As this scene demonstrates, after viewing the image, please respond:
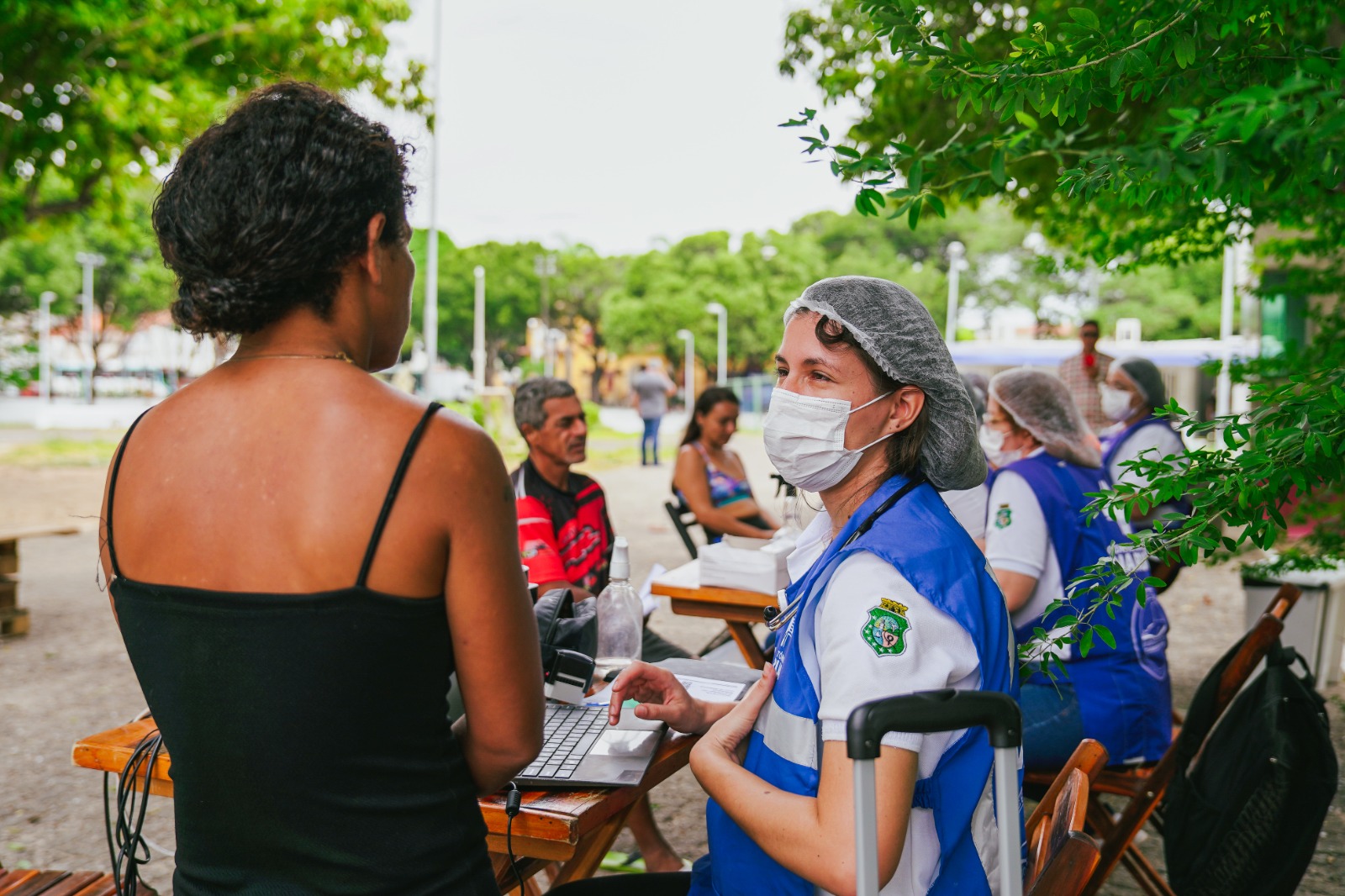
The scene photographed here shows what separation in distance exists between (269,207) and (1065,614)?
2.42 m

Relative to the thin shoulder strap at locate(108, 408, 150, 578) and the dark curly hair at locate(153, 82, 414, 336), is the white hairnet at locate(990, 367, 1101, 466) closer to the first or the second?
the dark curly hair at locate(153, 82, 414, 336)

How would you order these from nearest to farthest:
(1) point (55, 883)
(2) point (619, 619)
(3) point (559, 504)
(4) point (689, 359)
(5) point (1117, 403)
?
(1) point (55, 883) < (2) point (619, 619) < (3) point (559, 504) < (5) point (1117, 403) < (4) point (689, 359)

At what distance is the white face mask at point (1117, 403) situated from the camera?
6.19m

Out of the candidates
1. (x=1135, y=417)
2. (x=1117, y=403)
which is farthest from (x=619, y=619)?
(x=1117, y=403)

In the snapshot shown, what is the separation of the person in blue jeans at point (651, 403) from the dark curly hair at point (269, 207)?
17.3 metres

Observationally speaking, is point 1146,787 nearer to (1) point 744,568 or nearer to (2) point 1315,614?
(1) point 744,568

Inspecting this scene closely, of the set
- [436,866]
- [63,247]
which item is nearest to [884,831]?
[436,866]

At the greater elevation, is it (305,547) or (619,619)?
(305,547)

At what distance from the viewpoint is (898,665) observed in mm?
1490

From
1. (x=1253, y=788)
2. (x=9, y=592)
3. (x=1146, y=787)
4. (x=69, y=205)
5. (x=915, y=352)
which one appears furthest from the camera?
(x=69, y=205)

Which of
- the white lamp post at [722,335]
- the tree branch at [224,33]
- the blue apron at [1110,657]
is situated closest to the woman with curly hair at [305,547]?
the blue apron at [1110,657]

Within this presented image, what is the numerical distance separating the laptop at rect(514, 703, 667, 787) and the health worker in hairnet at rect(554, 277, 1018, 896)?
116 mm

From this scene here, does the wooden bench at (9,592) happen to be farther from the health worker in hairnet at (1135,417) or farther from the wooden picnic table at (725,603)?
the health worker in hairnet at (1135,417)

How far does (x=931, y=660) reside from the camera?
4.96 feet
